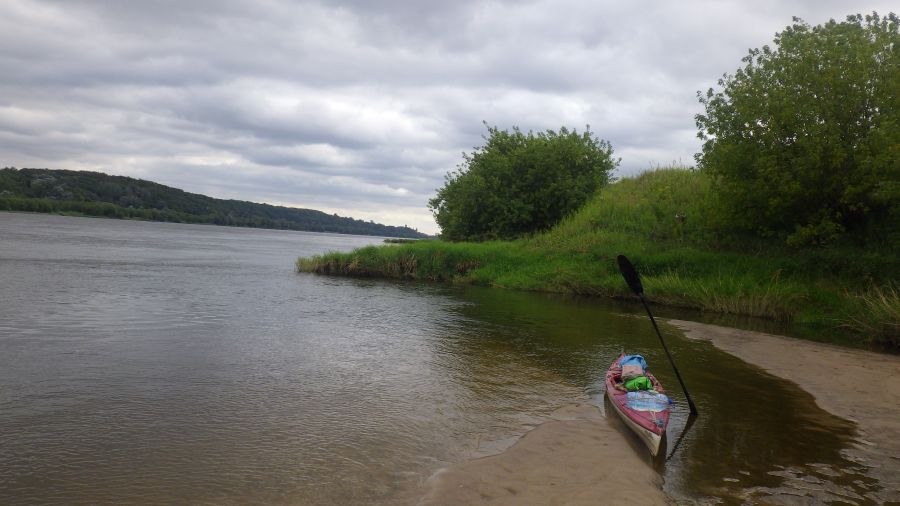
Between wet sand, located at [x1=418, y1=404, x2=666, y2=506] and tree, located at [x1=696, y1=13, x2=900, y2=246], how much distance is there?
1534 centimetres

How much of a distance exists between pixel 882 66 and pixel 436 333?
63.3ft

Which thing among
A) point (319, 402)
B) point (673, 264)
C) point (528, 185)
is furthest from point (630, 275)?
point (528, 185)

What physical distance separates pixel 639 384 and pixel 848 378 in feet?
22.2

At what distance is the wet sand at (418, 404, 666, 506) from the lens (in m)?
6.30

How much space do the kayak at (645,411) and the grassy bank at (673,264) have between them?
39.7 ft

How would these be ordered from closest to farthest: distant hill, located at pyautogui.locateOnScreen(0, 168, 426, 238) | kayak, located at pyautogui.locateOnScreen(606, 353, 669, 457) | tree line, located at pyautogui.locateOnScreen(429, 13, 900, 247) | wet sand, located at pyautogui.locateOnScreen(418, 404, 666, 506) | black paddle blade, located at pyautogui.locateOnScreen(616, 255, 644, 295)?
wet sand, located at pyautogui.locateOnScreen(418, 404, 666, 506), kayak, located at pyautogui.locateOnScreen(606, 353, 669, 457), black paddle blade, located at pyautogui.locateOnScreen(616, 255, 644, 295), tree line, located at pyautogui.locateOnScreen(429, 13, 900, 247), distant hill, located at pyautogui.locateOnScreen(0, 168, 426, 238)

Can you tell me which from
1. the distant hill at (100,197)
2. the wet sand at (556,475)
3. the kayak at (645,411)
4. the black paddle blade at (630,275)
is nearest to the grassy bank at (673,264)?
the black paddle blade at (630,275)

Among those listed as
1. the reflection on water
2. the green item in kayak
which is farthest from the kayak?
the reflection on water

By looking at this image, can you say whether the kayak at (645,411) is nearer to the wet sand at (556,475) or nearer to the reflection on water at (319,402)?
the wet sand at (556,475)

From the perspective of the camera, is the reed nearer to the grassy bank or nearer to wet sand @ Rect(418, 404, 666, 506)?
the grassy bank

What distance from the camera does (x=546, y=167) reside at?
4341cm

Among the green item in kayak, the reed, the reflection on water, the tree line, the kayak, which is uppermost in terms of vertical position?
the tree line

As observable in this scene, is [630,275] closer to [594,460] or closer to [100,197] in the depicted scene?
[594,460]

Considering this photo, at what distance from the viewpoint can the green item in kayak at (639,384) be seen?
925cm
